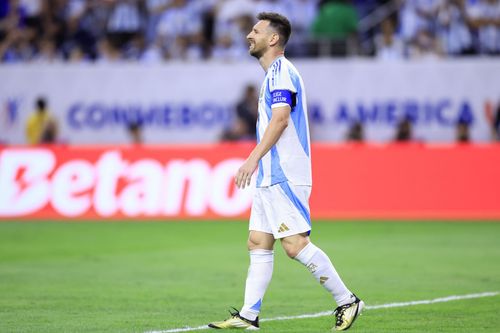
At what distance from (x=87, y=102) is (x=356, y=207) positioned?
7.77m

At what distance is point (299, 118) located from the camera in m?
8.33

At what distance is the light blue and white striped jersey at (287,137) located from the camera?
8258 millimetres

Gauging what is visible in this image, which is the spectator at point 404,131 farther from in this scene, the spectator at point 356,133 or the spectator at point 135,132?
the spectator at point 135,132

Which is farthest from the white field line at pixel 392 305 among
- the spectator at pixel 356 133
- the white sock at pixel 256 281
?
the spectator at pixel 356 133

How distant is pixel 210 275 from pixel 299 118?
455 cm

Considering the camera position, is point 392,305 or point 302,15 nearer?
point 392,305

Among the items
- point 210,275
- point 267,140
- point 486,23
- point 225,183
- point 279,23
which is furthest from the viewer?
point 486,23

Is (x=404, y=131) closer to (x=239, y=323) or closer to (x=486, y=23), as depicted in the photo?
(x=486, y=23)

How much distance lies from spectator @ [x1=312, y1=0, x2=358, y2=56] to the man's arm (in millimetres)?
15564

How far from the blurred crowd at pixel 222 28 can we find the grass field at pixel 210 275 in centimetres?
593

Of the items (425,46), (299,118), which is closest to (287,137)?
(299,118)

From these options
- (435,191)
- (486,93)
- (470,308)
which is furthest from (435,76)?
(470,308)

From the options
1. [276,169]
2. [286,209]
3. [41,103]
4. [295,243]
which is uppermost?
[41,103]

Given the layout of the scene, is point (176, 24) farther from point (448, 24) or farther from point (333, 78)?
point (448, 24)
